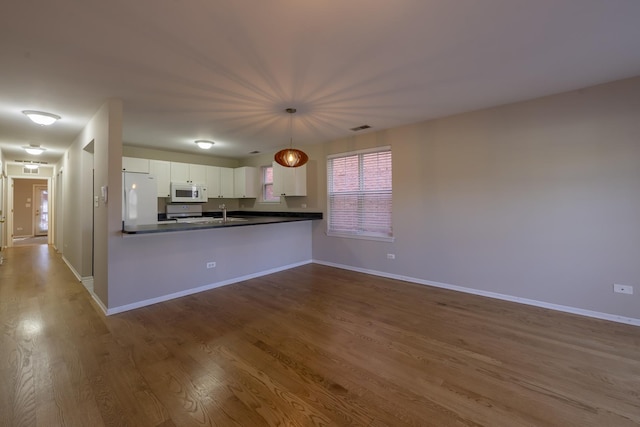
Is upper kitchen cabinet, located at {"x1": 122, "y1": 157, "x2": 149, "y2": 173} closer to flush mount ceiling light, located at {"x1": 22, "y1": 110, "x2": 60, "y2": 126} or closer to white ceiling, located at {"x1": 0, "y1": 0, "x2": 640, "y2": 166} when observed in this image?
white ceiling, located at {"x1": 0, "y1": 0, "x2": 640, "y2": 166}

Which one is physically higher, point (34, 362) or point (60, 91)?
point (60, 91)

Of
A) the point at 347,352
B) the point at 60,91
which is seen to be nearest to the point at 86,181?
the point at 60,91

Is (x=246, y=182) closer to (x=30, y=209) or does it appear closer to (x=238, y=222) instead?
(x=238, y=222)

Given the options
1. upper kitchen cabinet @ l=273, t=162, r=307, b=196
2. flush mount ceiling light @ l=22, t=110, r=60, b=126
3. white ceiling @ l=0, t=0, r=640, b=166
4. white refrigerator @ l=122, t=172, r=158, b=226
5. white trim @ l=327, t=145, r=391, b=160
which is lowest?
white refrigerator @ l=122, t=172, r=158, b=226

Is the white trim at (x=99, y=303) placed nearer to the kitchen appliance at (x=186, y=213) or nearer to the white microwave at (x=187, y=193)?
the kitchen appliance at (x=186, y=213)

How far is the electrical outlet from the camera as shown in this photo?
9.55 ft

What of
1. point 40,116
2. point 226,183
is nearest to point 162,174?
point 226,183

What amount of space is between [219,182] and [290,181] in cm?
221

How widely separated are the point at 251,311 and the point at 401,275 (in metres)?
2.62

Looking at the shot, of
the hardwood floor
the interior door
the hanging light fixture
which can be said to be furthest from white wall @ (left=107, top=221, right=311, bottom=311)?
the interior door

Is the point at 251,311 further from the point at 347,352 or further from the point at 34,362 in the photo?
the point at 34,362

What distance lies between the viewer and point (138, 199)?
4160 millimetres

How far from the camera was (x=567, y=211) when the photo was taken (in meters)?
3.22

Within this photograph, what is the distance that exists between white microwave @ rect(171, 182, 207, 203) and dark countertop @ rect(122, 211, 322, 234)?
0.85 meters
